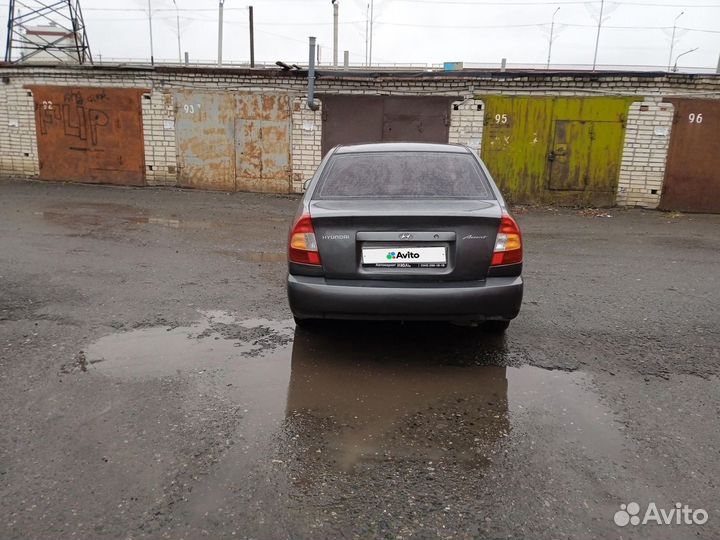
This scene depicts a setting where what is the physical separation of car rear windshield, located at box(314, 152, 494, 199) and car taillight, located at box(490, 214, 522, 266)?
383 mm

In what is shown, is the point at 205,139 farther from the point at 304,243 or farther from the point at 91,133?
the point at 304,243

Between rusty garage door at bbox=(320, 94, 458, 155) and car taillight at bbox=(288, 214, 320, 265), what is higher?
rusty garage door at bbox=(320, 94, 458, 155)

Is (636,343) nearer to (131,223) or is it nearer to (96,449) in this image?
(96,449)

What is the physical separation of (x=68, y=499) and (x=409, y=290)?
1.96 meters

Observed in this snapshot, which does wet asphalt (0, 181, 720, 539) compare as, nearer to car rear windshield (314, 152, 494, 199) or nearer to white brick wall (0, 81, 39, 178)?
car rear windshield (314, 152, 494, 199)

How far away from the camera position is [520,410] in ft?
9.87

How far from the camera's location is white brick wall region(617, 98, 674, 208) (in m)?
11.1

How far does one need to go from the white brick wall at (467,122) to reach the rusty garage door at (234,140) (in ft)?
12.0

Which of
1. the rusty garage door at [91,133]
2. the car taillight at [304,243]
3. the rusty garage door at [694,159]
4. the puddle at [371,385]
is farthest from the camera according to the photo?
the rusty garage door at [91,133]

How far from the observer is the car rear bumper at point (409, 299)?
3.23 metres

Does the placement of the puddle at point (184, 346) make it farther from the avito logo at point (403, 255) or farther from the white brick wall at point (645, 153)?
the white brick wall at point (645, 153)

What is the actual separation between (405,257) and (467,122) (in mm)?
9312

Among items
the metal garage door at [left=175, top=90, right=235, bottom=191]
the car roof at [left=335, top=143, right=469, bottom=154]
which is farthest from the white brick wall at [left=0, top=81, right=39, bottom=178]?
the car roof at [left=335, top=143, right=469, bottom=154]

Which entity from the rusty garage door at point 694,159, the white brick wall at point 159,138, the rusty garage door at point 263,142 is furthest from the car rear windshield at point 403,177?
the white brick wall at point 159,138
